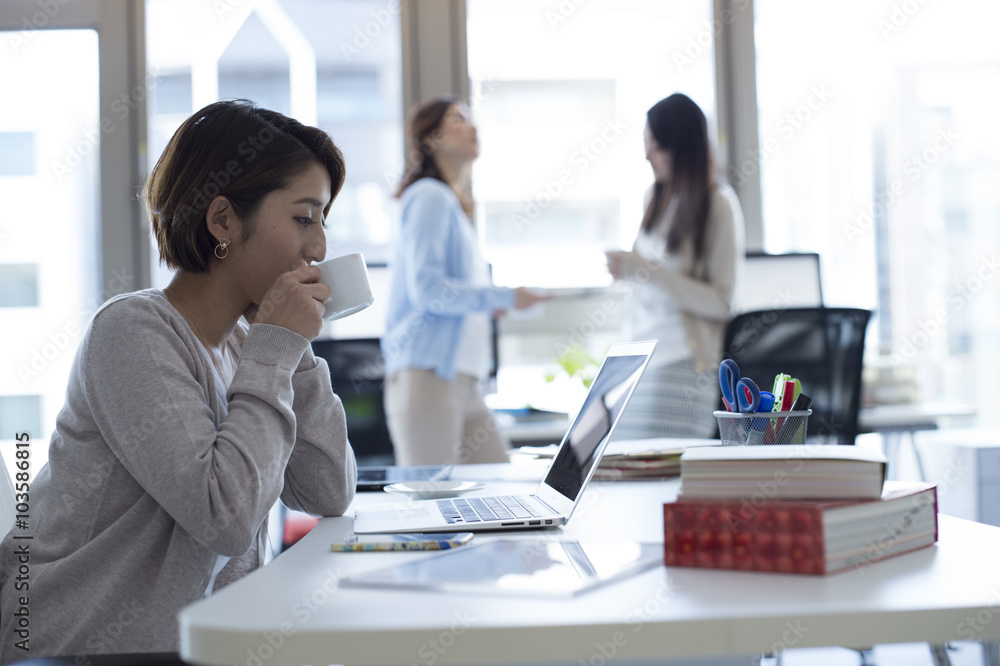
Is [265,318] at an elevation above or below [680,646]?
above

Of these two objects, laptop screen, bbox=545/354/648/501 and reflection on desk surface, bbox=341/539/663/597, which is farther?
laptop screen, bbox=545/354/648/501

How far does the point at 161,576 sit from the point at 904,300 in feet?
10.5

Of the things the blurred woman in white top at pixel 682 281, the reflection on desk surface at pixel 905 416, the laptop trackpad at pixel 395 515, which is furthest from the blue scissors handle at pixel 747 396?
the reflection on desk surface at pixel 905 416

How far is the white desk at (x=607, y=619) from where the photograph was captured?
0.55m

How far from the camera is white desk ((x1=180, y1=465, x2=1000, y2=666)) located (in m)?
0.55

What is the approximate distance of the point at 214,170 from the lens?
1.11 m

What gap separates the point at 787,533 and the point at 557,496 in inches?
15.6

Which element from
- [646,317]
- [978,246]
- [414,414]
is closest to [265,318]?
[414,414]

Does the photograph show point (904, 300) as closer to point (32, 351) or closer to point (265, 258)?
point (265, 258)

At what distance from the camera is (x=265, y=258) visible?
1.16m

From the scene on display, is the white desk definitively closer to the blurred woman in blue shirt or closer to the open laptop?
the open laptop

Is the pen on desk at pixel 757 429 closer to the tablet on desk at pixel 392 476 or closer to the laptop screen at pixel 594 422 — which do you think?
the laptop screen at pixel 594 422

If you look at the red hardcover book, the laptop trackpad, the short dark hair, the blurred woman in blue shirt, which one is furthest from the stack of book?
the blurred woman in blue shirt

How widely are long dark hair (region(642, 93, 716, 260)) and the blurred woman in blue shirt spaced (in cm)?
48
